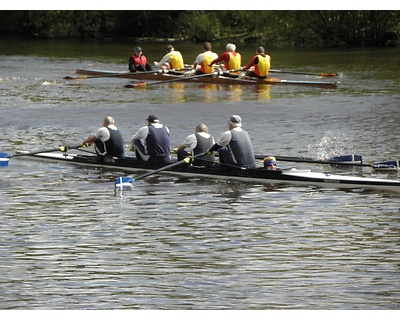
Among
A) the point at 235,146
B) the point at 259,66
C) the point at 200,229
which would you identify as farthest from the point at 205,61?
the point at 200,229

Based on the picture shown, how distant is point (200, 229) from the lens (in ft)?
51.5

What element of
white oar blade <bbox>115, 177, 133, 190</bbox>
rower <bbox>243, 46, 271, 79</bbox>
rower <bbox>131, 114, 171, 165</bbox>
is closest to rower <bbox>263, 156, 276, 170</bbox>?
rower <bbox>131, 114, 171, 165</bbox>

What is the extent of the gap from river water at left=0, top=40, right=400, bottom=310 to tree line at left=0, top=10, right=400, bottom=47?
2532 centimetres

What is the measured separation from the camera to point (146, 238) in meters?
15.2

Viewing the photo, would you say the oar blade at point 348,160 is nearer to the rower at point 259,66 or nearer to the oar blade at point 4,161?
the oar blade at point 4,161

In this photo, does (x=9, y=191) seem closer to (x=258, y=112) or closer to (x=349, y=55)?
(x=258, y=112)

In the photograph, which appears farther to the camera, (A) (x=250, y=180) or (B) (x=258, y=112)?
(B) (x=258, y=112)

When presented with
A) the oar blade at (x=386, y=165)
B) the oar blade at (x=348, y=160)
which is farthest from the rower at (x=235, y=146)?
the oar blade at (x=386, y=165)

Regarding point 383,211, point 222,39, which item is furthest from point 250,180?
point 222,39

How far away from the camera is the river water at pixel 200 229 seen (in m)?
12.4

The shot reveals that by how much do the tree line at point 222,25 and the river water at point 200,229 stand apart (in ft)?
83.1

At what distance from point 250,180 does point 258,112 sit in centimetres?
1154

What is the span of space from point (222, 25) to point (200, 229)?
156 feet

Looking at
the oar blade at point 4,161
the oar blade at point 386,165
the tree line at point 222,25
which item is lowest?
the oar blade at point 4,161
